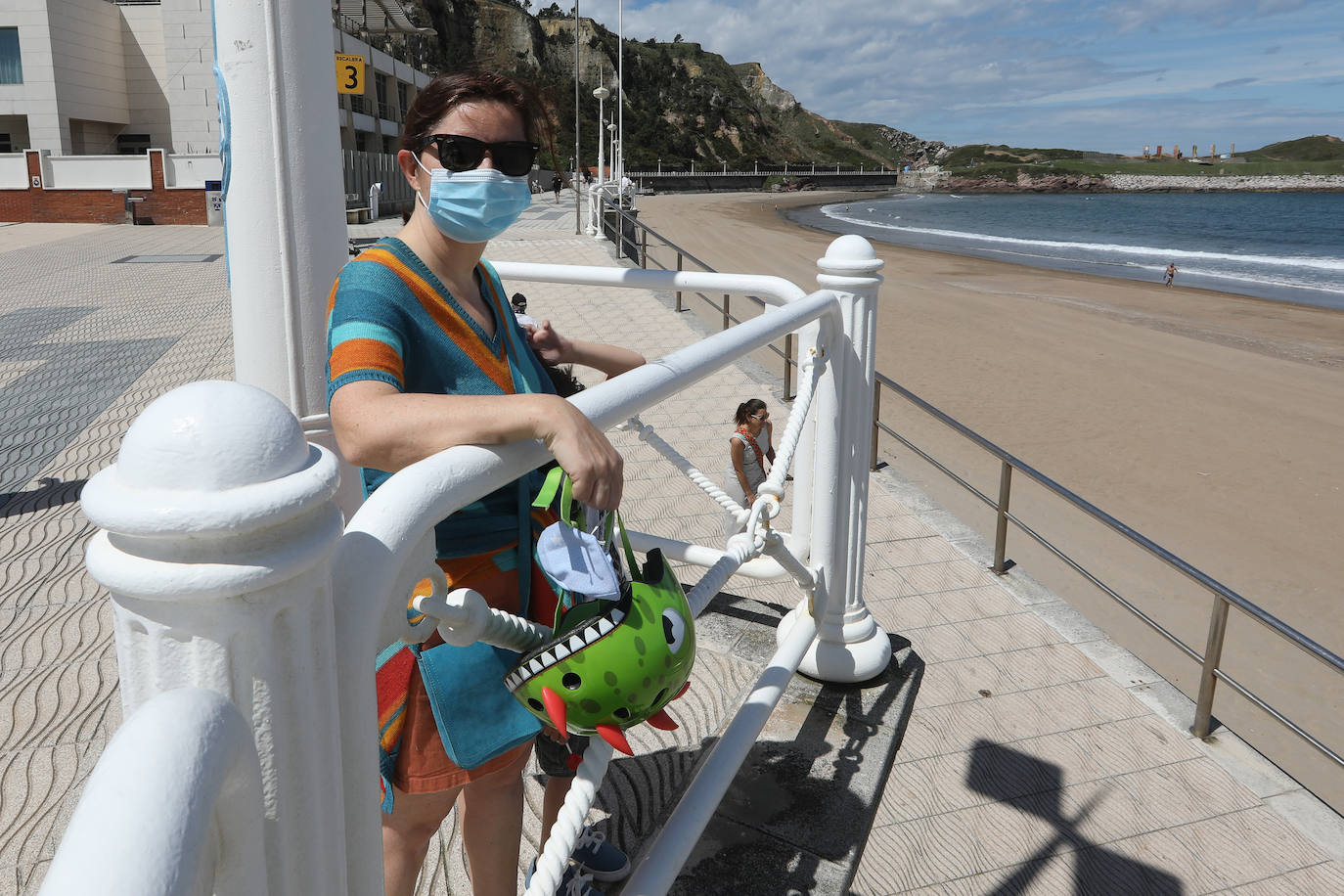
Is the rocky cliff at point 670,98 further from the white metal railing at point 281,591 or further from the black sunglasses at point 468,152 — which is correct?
the white metal railing at point 281,591

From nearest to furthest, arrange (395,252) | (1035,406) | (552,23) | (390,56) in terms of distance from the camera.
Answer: (395,252), (1035,406), (390,56), (552,23)

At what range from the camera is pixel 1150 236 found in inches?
2331

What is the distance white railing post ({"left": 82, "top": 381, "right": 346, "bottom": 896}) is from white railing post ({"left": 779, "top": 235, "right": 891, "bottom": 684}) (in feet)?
6.13

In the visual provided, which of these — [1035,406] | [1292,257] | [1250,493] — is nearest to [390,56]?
[1035,406]

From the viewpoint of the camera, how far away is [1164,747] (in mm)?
3521

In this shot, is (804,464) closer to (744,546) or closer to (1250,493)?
(744,546)

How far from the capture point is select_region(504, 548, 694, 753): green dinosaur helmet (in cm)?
Answer: 118

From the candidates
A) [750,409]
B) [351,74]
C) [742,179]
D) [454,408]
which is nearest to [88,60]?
[351,74]

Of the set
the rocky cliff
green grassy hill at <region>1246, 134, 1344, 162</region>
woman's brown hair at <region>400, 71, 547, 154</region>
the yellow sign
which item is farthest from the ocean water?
green grassy hill at <region>1246, 134, 1344, 162</region>

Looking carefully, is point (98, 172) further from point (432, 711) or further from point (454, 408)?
point (454, 408)

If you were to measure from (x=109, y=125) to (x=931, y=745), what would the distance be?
40.6 metres

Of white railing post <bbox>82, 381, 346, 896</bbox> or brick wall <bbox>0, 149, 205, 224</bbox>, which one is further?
brick wall <bbox>0, 149, 205, 224</bbox>

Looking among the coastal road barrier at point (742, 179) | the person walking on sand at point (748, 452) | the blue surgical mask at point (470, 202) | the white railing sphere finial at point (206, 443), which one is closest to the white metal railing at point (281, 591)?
the white railing sphere finial at point (206, 443)

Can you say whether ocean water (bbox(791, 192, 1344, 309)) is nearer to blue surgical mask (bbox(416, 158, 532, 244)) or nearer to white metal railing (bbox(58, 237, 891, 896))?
blue surgical mask (bbox(416, 158, 532, 244))
